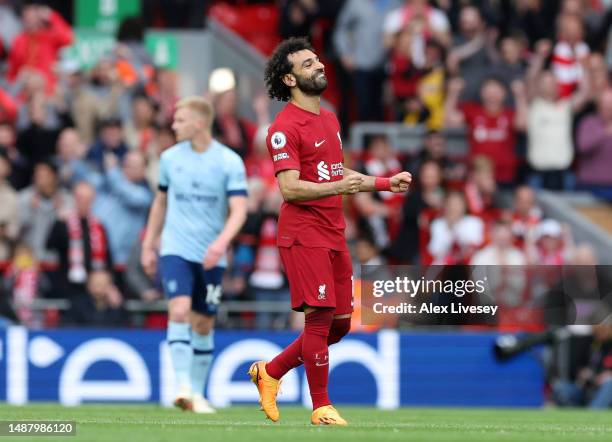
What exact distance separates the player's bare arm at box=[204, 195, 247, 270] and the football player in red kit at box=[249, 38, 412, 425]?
81.4 inches

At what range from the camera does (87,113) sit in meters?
20.5

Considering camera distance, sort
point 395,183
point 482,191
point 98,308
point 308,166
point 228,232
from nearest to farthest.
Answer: point 395,183, point 308,166, point 228,232, point 98,308, point 482,191

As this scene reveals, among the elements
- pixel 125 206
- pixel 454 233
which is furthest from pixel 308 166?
pixel 454 233

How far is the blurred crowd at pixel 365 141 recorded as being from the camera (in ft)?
60.4

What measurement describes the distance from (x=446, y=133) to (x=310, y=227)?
1054 centimetres

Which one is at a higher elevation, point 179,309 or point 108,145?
point 108,145

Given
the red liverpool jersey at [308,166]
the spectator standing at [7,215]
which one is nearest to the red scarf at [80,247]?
the spectator standing at [7,215]

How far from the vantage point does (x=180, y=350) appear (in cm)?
1343

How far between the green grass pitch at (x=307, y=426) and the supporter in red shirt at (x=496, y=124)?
6369 millimetres

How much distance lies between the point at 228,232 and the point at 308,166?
7.86 feet

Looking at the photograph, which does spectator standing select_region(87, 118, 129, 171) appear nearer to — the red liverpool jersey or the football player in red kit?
the football player in red kit

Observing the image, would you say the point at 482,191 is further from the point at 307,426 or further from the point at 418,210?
the point at 307,426

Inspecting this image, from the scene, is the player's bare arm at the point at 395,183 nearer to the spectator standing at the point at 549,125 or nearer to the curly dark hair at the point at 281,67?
the curly dark hair at the point at 281,67

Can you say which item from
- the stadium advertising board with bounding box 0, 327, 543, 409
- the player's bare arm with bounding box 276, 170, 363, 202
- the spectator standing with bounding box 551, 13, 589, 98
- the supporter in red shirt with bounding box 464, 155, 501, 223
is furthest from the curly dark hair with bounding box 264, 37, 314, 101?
the spectator standing with bounding box 551, 13, 589, 98
